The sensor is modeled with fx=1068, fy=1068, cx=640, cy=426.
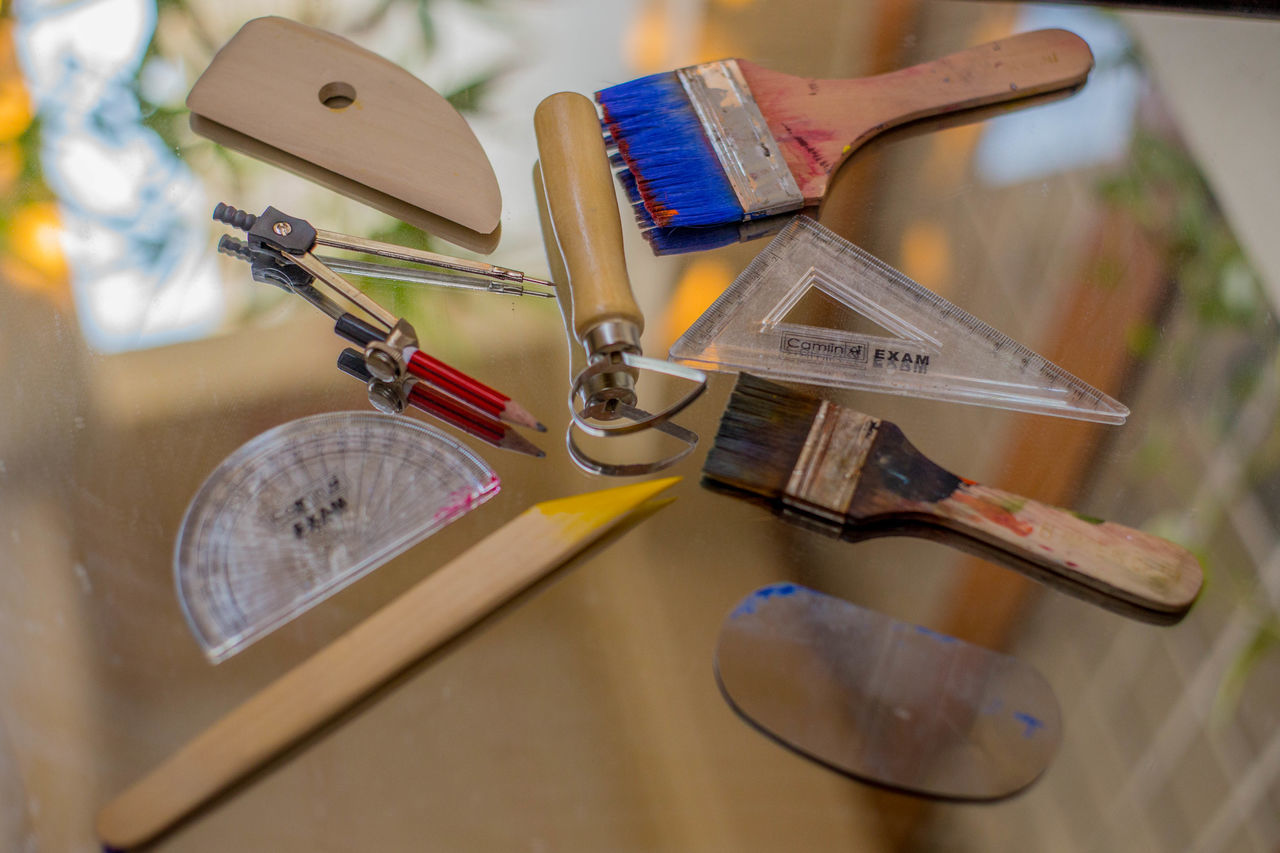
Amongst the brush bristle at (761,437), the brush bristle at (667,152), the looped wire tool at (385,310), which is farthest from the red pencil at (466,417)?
the brush bristle at (667,152)

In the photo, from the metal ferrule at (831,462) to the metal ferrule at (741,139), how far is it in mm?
221

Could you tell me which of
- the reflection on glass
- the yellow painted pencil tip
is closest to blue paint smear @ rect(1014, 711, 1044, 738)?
the yellow painted pencil tip

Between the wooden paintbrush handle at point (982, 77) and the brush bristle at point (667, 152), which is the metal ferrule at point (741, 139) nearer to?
the brush bristle at point (667, 152)

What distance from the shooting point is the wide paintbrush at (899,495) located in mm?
664

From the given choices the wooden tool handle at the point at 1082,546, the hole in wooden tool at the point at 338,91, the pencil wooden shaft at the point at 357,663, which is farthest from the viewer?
the hole in wooden tool at the point at 338,91

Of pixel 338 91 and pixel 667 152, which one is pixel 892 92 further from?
pixel 338 91

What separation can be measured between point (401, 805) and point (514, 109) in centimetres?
61

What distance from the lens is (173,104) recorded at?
92 centimetres

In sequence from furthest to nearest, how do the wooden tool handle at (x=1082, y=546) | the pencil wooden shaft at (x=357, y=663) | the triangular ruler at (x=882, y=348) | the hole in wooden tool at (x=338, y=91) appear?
the hole in wooden tool at (x=338, y=91) → the triangular ruler at (x=882, y=348) → the wooden tool handle at (x=1082, y=546) → the pencil wooden shaft at (x=357, y=663)

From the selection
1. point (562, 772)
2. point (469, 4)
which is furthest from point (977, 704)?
point (469, 4)

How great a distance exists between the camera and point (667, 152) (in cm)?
88

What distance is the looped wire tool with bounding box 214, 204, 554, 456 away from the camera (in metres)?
0.72

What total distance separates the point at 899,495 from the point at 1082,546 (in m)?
0.12

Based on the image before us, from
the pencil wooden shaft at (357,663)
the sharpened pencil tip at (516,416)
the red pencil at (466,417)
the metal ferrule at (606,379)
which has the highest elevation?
the metal ferrule at (606,379)
